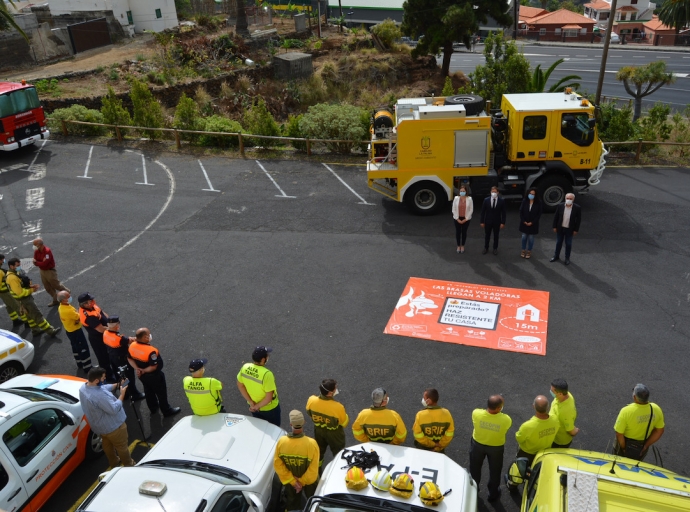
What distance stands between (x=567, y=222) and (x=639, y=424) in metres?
5.78

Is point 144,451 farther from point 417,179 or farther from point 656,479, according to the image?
point 417,179

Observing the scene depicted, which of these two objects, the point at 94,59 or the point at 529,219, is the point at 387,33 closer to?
the point at 94,59

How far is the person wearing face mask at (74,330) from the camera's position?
8.51 meters

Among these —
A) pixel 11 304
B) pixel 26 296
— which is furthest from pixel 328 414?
pixel 11 304

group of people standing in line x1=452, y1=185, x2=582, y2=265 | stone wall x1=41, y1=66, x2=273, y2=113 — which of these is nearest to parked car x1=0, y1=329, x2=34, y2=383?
group of people standing in line x1=452, y1=185, x2=582, y2=265

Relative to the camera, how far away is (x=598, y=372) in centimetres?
860

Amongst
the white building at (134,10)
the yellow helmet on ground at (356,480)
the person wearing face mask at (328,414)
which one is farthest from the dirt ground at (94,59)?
the yellow helmet on ground at (356,480)

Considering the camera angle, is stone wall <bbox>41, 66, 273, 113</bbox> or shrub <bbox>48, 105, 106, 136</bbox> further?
stone wall <bbox>41, 66, 273, 113</bbox>

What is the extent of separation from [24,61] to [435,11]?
931 inches

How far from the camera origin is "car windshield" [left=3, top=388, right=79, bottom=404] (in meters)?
6.93

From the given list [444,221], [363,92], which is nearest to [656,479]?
[444,221]

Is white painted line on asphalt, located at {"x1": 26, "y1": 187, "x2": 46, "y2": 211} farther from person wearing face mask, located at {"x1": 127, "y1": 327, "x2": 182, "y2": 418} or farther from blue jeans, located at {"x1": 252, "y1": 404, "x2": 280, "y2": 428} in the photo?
blue jeans, located at {"x1": 252, "y1": 404, "x2": 280, "y2": 428}

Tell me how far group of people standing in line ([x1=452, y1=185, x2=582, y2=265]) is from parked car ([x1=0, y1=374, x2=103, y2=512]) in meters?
8.18

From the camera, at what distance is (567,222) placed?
11273mm
